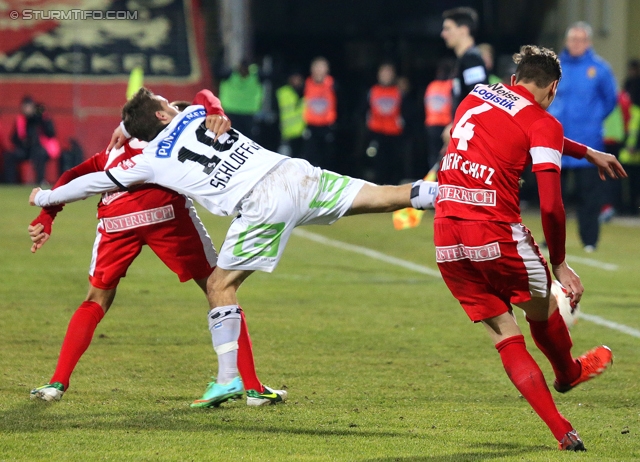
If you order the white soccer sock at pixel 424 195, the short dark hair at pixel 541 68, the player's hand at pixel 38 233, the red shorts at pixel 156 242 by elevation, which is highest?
the short dark hair at pixel 541 68

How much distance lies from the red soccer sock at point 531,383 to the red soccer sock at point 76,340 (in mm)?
2134

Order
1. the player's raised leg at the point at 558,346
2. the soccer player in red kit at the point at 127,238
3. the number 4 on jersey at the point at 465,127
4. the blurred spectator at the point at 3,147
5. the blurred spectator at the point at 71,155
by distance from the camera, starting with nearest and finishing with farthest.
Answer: the number 4 on jersey at the point at 465,127, the player's raised leg at the point at 558,346, the soccer player in red kit at the point at 127,238, the blurred spectator at the point at 71,155, the blurred spectator at the point at 3,147

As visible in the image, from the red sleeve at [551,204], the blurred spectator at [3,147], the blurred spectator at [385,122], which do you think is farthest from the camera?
the blurred spectator at [3,147]

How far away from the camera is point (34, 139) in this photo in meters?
23.0

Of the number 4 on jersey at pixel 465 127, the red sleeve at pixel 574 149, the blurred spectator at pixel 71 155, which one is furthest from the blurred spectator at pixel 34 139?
the number 4 on jersey at pixel 465 127

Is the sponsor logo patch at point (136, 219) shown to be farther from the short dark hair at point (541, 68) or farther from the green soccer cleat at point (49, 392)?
the short dark hair at point (541, 68)

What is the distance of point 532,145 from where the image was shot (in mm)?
4730

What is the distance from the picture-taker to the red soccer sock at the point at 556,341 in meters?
5.14

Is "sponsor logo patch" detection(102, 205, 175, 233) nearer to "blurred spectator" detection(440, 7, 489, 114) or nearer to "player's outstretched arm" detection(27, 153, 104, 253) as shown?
"player's outstretched arm" detection(27, 153, 104, 253)

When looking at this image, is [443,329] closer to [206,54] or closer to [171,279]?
[171,279]

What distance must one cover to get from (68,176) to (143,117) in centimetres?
58

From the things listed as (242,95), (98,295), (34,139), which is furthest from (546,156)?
(34,139)

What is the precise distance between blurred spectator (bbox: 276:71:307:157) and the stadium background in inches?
36.7

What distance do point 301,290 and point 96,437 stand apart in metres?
4.86
